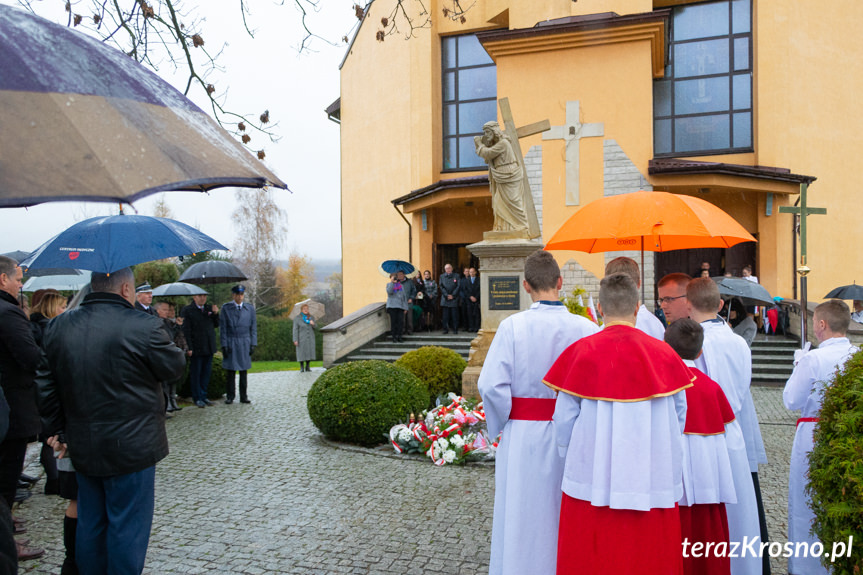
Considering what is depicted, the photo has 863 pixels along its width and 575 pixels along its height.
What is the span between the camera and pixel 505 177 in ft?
33.5

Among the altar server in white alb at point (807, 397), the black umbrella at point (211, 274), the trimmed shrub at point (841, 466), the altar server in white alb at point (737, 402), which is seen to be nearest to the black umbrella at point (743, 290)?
the altar server in white alb at point (807, 397)

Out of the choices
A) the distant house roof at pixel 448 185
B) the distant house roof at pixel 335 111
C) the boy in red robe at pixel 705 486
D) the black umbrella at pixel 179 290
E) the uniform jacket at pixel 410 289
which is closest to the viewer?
the boy in red robe at pixel 705 486

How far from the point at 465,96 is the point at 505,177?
11712 millimetres

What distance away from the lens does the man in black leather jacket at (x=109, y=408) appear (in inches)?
144

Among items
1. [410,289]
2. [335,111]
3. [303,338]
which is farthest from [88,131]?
[335,111]

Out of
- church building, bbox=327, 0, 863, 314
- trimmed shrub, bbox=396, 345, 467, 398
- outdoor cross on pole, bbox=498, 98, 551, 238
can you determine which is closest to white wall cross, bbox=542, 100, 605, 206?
church building, bbox=327, 0, 863, 314

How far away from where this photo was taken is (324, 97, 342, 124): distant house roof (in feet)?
83.8

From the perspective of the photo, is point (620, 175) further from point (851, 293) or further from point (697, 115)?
point (851, 293)

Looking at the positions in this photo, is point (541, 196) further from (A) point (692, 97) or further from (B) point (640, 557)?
(B) point (640, 557)

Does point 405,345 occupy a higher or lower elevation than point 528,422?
lower

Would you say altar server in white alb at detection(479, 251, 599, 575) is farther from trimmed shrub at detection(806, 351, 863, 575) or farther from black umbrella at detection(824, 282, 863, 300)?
black umbrella at detection(824, 282, 863, 300)

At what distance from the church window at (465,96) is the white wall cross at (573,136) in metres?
3.92

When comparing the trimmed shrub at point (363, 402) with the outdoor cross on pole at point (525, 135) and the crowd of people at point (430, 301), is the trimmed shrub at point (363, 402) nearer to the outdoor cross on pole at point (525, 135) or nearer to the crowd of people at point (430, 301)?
the outdoor cross on pole at point (525, 135)

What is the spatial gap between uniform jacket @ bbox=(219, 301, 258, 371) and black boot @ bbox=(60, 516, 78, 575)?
716 centimetres
